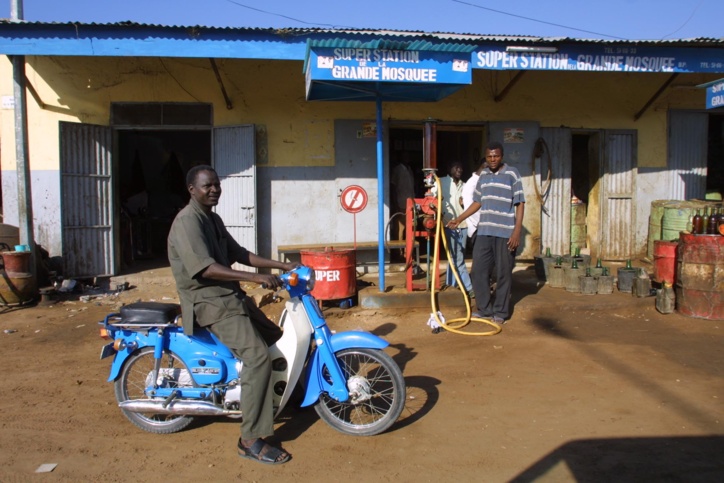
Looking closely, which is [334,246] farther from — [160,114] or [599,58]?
[599,58]

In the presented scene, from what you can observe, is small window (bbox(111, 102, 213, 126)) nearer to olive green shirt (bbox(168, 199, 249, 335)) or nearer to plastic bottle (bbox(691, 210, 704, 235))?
olive green shirt (bbox(168, 199, 249, 335))

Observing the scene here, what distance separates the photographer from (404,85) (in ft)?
24.2

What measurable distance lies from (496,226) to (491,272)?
61 centimetres

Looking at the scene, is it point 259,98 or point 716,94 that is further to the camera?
point 259,98

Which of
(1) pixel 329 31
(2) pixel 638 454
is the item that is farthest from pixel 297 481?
(1) pixel 329 31

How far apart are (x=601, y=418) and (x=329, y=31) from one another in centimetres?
577

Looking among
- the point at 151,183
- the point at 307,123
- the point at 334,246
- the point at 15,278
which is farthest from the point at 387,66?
the point at 151,183

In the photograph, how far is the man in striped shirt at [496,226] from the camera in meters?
6.46

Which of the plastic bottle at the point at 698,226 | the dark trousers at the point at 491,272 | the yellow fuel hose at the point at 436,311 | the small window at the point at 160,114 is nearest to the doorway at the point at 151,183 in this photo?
the small window at the point at 160,114

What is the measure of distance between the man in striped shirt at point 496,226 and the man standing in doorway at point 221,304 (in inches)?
138

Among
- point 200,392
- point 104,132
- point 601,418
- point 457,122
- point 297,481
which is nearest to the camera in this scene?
point 297,481

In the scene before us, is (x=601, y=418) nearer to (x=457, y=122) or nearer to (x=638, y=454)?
(x=638, y=454)

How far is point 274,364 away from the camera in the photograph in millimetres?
3729

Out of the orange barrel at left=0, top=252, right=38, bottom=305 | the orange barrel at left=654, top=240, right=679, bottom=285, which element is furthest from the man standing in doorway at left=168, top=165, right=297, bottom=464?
the orange barrel at left=654, top=240, right=679, bottom=285
